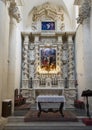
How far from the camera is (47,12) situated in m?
18.7

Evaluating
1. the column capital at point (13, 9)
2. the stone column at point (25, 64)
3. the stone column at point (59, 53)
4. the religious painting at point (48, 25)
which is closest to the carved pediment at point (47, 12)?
the religious painting at point (48, 25)

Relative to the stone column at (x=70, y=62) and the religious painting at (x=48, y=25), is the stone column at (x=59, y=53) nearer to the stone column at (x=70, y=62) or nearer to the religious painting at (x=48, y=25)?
the stone column at (x=70, y=62)

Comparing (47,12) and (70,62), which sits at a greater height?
(47,12)

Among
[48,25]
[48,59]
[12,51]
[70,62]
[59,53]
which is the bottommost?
[70,62]

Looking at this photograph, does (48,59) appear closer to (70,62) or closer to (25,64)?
(70,62)

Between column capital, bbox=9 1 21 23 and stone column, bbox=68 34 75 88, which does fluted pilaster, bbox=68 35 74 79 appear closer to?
stone column, bbox=68 34 75 88

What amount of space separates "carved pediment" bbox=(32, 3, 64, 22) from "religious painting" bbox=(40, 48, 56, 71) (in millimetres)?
3119

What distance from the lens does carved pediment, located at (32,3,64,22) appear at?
61.4 ft

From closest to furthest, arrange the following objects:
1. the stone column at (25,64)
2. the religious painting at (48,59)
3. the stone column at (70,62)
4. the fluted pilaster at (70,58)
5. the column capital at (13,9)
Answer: the column capital at (13,9) → the stone column at (70,62) → the stone column at (25,64) → the fluted pilaster at (70,58) → the religious painting at (48,59)

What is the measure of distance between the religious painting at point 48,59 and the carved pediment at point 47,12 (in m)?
3.12

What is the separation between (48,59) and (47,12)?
450 centimetres

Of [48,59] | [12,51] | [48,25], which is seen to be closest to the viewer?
[12,51]

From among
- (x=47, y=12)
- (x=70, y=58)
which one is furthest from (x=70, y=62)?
(x=47, y=12)

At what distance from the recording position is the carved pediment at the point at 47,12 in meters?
18.7
